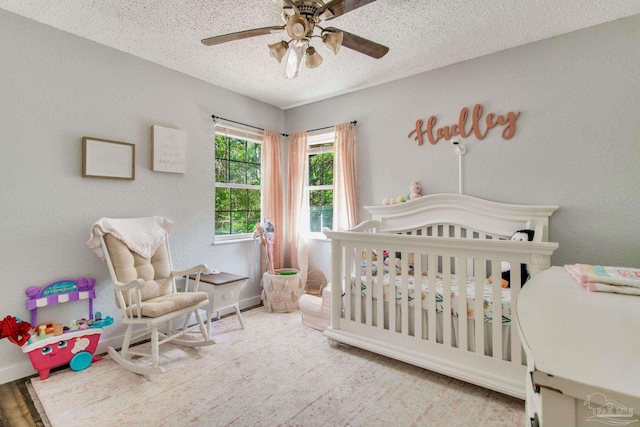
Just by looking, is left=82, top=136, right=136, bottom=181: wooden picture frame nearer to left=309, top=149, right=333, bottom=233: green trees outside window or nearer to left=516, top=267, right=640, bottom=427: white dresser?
left=309, top=149, right=333, bottom=233: green trees outside window

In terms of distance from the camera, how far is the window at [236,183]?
332 cm

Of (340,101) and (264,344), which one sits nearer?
(264,344)

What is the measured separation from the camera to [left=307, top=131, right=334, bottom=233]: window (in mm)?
3662

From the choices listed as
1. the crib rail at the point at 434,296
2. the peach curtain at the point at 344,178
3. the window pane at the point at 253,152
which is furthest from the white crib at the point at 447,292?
the window pane at the point at 253,152

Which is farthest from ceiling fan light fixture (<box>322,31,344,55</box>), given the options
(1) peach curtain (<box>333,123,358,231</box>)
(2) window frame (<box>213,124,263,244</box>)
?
(2) window frame (<box>213,124,263,244</box>)

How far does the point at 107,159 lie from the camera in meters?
2.41

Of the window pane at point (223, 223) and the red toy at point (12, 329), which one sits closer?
the red toy at point (12, 329)

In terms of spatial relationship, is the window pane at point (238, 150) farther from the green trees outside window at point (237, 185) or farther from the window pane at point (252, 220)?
the window pane at point (252, 220)

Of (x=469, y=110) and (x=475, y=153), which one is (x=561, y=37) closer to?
(x=469, y=110)

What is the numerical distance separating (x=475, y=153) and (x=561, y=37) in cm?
97

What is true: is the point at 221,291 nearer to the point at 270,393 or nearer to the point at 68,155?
the point at 270,393

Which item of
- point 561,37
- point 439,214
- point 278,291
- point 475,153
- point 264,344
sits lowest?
point 264,344

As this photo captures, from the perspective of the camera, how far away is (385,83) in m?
3.12

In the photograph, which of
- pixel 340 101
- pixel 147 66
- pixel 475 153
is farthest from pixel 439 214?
pixel 147 66
